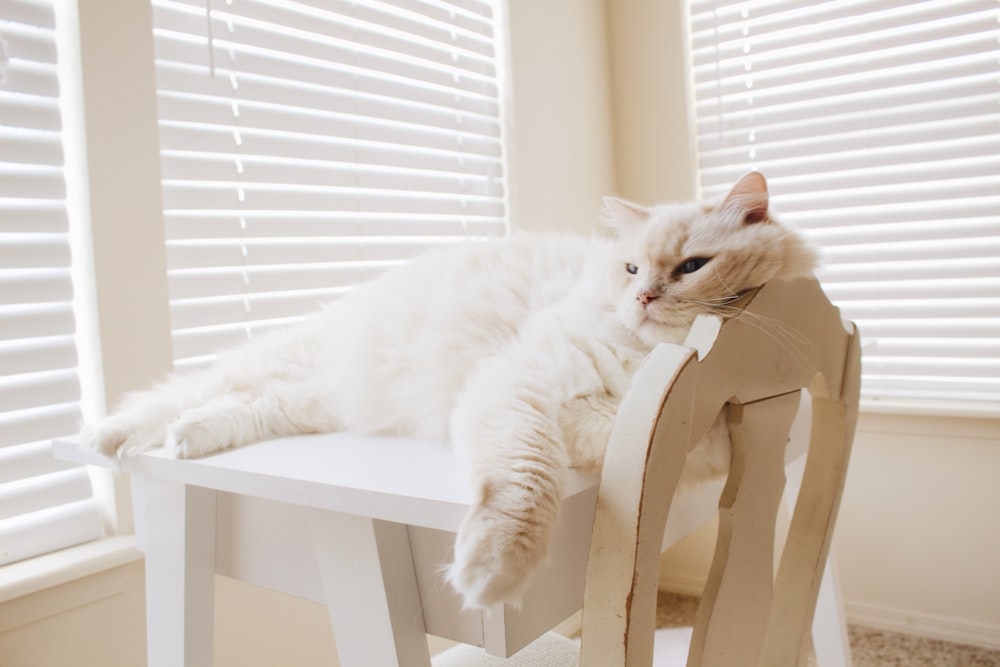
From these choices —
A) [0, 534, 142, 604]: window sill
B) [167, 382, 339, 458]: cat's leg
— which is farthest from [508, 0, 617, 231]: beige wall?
[0, 534, 142, 604]: window sill

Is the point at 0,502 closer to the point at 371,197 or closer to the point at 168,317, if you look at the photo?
the point at 168,317

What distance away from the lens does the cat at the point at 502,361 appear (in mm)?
657

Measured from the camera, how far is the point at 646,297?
824mm

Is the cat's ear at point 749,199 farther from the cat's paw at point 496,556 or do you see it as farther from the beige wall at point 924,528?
the beige wall at point 924,528

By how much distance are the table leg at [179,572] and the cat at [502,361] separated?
8cm

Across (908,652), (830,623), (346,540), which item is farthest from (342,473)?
(908,652)

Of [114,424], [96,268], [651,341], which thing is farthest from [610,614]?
[96,268]

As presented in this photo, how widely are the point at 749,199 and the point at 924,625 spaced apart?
183cm

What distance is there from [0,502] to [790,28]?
7.44 ft

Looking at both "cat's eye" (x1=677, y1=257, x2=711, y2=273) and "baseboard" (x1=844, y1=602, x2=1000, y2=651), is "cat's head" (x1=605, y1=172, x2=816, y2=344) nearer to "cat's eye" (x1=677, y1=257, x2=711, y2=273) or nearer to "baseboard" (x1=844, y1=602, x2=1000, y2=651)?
"cat's eye" (x1=677, y1=257, x2=711, y2=273)

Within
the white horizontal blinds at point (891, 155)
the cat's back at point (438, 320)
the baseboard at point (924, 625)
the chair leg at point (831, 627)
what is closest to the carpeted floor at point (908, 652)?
the baseboard at point (924, 625)

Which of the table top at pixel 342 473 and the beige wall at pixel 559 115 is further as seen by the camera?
the beige wall at pixel 559 115

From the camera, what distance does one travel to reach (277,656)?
1.57 meters

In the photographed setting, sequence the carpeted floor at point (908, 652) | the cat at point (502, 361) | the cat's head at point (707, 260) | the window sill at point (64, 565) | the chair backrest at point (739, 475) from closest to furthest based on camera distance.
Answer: the chair backrest at point (739, 475) → the cat at point (502, 361) → the cat's head at point (707, 260) → the window sill at point (64, 565) → the carpeted floor at point (908, 652)
